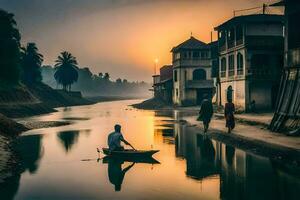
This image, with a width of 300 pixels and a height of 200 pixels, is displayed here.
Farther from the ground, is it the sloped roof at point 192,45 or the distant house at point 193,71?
the sloped roof at point 192,45

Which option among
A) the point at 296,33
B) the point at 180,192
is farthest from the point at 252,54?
the point at 180,192

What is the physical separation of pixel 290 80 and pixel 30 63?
239ft

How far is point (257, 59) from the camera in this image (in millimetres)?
37344

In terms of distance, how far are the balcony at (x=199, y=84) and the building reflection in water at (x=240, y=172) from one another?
41811 mm

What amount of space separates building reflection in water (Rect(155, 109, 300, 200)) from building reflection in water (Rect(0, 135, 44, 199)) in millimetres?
6395

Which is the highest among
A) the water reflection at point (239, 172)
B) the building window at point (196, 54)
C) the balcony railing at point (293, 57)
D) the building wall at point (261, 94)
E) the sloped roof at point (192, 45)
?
the sloped roof at point (192, 45)

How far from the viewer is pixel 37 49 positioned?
87500 mm

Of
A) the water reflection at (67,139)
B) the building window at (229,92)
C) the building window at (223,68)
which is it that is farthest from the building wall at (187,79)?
the water reflection at (67,139)

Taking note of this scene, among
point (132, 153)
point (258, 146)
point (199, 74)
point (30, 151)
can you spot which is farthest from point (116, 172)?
point (199, 74)

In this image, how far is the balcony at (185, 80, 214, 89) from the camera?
62.2m

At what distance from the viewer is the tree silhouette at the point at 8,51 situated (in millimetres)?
55219

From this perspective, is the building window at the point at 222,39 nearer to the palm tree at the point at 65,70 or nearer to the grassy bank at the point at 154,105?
the grassy bank at the point at 154,105

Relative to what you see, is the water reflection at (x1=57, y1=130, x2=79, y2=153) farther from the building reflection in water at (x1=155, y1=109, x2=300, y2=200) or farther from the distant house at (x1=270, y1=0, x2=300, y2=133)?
the distant house at (x1=270, y1=0, x2=300, y2=133)

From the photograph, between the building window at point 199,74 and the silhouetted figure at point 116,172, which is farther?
the building window at point 199,74
